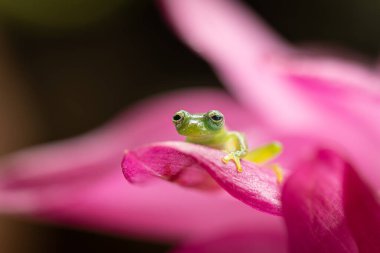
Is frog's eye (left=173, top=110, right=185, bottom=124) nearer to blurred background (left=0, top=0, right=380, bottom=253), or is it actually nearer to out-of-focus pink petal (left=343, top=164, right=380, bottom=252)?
out-of-focus pink petal (left=343, top=164, right=380, bottom=252)

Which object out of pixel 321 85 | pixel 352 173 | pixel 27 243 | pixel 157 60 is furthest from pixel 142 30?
pixel 352 173

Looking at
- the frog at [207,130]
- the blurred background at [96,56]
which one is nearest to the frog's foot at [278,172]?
the frog at [207,130]

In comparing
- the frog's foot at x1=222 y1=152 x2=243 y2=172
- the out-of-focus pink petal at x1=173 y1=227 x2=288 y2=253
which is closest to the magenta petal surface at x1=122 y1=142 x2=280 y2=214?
the frog's foot at x1=222 y1=152 x2=243 y2=172

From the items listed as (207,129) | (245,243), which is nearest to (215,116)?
(207,129)

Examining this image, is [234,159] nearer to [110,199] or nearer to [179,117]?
[179,117]

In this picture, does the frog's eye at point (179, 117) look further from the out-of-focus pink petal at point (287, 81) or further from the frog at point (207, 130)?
the out-of-focus pink petal at point (287, 81)

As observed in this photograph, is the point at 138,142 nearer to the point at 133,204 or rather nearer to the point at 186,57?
the point at 133,204
